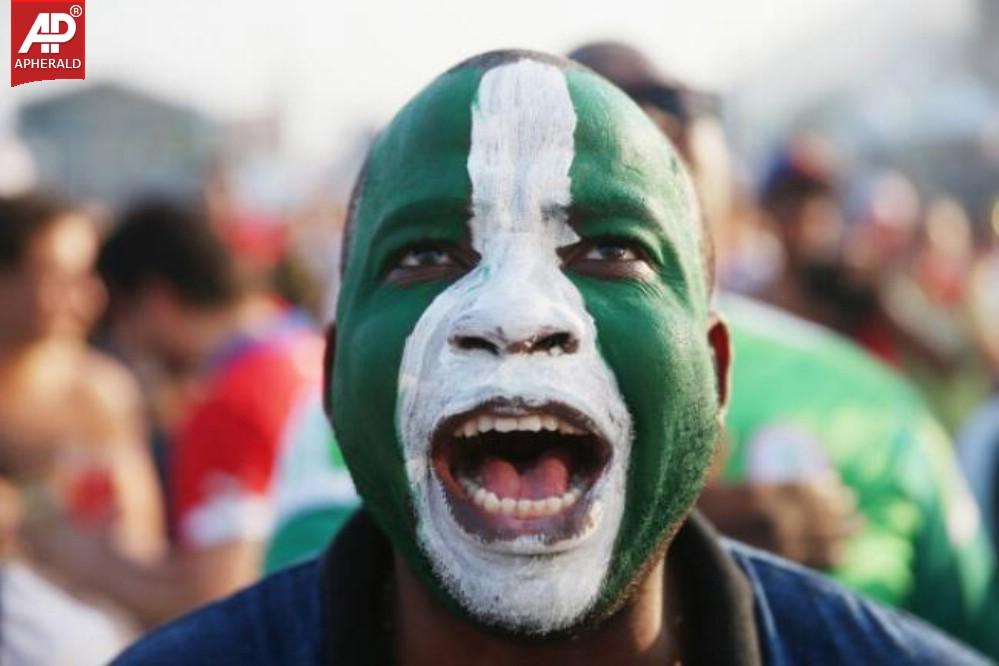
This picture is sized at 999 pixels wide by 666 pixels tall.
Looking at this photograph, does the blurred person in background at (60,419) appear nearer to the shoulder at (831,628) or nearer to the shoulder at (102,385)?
the shoulder at (102,385)

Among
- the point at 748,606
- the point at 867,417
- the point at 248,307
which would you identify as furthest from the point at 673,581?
the point at 248,307

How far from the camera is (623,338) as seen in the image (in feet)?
5.08

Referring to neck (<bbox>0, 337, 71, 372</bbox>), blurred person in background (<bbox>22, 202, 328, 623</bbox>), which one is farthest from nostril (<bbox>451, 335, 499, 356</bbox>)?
neck (<bbox>0, 337, 71, 372</bbox>)

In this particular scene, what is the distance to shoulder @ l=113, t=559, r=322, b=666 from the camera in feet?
5.69

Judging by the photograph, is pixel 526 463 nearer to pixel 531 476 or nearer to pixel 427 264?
pixel 531 476

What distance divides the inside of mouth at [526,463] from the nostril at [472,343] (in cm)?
9

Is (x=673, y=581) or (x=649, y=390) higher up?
(x=649, y=390)

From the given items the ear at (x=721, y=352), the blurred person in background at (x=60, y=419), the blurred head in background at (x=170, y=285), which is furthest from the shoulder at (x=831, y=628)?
the blurred head in background at (x=170, y=285)

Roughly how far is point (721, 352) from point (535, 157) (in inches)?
12.7

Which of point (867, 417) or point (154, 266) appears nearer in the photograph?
point (867, 417)

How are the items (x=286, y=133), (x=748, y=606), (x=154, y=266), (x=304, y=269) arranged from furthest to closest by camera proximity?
(x=286, y=133) < (x=304, y=269) < (x=154, y=266) < (x=748, y=606)

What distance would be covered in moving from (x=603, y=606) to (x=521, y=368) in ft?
0.85

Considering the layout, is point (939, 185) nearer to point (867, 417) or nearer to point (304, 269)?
point (304, 269)

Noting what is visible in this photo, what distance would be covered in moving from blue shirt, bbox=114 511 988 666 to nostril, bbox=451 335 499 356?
375 mm
